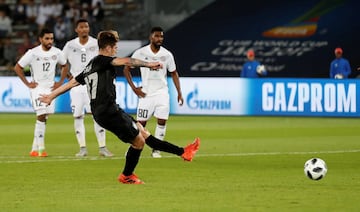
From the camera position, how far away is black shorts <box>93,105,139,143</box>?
13242 millimetres

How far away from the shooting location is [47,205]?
37.1 ft

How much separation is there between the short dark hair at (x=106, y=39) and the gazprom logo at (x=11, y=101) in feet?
60.3

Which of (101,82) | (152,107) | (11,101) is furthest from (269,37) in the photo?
(101,82)

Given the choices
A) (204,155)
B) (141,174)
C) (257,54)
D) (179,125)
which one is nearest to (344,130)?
(179,125)

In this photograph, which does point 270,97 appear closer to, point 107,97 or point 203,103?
point 203,103

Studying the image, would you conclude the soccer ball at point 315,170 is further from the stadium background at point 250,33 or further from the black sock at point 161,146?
the stadium background at point 250,33

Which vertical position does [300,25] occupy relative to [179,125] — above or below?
above

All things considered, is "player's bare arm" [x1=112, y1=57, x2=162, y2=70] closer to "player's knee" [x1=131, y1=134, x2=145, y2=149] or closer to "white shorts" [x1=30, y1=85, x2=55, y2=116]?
"player's knee" [x1=131, y1=134, x2=145, y2=149]

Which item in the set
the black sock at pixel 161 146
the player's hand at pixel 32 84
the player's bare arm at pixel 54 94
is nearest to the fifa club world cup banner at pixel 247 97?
the player's hand at pixel 32 84

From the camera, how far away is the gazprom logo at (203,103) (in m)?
30.3

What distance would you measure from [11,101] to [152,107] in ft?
46.8

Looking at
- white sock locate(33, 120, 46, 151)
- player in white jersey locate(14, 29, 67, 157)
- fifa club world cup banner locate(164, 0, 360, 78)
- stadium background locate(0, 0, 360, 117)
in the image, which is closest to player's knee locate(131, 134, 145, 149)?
white sock locate(33, 120, 46, 151)

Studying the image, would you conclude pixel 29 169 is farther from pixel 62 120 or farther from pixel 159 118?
pixel 62 120

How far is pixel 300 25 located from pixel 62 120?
12808mm
